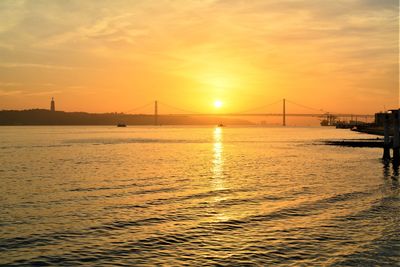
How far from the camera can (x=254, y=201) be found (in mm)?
22219

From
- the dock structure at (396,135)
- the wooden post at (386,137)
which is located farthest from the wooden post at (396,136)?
the wooden post at (386,137)

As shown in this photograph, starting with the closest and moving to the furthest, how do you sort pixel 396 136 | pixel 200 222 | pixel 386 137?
1. pixel 200 222
2. pixel 396 136
3. pixel 386 137

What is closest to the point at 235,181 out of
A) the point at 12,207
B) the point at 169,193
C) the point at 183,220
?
the point at 169,193

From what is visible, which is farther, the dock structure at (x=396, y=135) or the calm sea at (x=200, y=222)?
the dock structure at (x=396, y=135)

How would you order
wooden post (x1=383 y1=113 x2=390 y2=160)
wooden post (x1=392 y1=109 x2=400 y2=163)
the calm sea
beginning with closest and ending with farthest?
the calm sea → wooden post (x1=392 y1=109 x2=400 y2=163) → wooden post (x1=383 y1=113 x2=390 y2=160)

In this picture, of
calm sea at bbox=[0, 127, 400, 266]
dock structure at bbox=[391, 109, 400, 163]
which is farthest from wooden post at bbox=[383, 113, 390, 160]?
calm sea at bbox=[0, 127, 400, 266]

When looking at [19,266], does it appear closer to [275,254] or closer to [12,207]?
[275,254]

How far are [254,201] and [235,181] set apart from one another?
9346mm

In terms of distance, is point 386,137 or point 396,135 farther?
point 386,137

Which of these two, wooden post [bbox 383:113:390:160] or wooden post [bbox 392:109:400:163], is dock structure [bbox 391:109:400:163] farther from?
wooden post [bbox 383:113:390:160]

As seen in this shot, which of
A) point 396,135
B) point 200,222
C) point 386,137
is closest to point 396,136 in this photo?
point 396,135

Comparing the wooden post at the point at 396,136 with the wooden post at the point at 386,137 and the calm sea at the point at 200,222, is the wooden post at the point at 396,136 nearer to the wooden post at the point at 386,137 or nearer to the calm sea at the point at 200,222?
the wooden post at the point at 386,137

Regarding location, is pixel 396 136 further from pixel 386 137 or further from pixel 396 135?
pixel 386 137

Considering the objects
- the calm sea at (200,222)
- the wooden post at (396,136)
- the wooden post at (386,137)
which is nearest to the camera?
the calm sea at (200,222)
